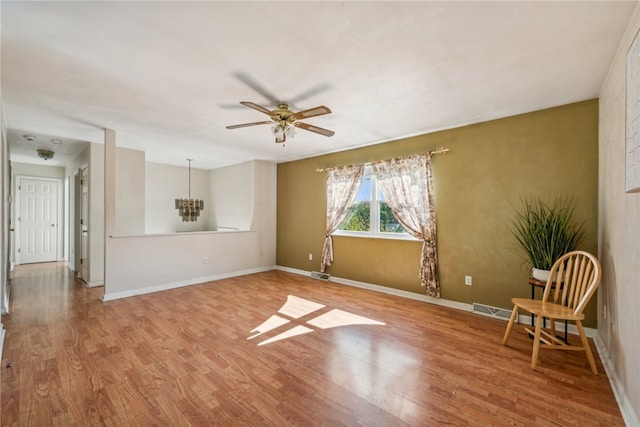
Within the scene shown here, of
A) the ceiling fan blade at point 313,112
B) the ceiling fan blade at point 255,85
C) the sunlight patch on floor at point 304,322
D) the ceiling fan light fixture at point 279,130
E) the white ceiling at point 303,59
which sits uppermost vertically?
the white ceiling at point 303,59

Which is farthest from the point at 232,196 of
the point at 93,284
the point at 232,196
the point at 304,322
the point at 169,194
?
the point at 304,322

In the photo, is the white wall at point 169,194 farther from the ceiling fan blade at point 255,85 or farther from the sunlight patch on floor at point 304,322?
the ceiling fan blade at point 255,85

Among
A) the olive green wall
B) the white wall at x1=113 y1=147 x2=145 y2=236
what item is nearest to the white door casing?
the white wall at x1=113 y1=147 x2=145 y2=236

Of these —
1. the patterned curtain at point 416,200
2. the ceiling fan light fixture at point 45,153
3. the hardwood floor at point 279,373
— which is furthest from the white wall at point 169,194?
the patterned curtain at point 416,200

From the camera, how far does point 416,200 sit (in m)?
4.06

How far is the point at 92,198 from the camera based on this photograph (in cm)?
465

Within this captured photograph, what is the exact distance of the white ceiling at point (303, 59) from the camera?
165 cm

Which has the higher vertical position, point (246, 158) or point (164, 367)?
point (246, 158)

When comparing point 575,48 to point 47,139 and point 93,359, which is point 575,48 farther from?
point 47,139

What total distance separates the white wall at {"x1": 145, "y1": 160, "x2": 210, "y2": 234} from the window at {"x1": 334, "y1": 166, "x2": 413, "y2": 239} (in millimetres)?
4253

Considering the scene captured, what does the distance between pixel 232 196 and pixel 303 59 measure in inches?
201

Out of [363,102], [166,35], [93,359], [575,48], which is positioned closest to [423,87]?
[363,102]

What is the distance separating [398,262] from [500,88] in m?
2.63

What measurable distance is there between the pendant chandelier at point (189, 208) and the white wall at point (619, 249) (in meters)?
7.68
